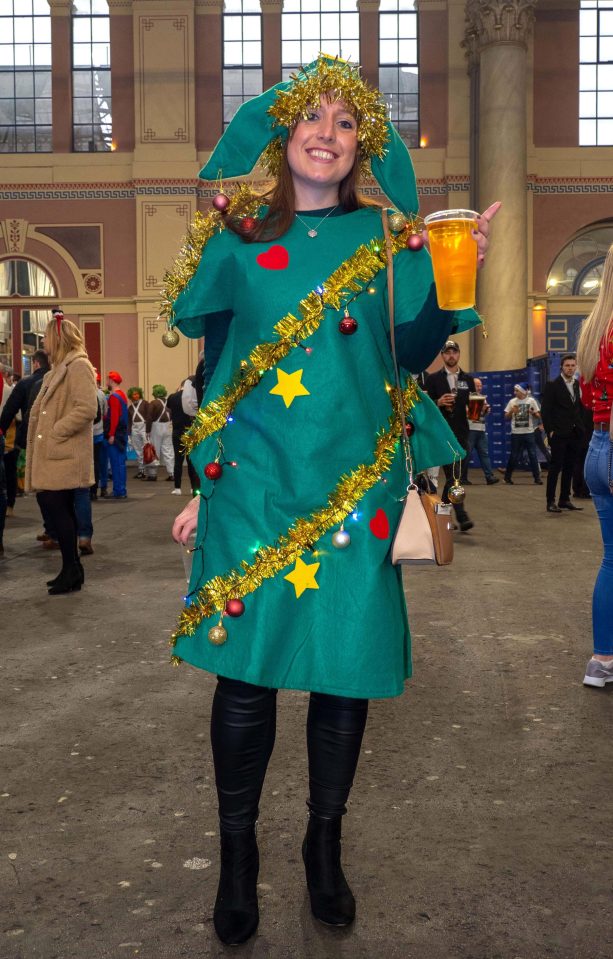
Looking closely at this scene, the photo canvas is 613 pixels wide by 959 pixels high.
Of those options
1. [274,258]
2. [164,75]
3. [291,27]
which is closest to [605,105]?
[291,27]

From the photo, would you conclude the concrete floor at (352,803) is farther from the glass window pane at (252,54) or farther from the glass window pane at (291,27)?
the glass window pane at (291,27)

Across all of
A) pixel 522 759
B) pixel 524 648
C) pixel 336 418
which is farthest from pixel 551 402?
pixel 336 418

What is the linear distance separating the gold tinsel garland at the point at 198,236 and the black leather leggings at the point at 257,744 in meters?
0.90

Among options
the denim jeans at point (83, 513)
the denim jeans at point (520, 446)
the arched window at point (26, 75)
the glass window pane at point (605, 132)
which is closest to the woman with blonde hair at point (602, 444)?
the denim jeans at point (83, 513)

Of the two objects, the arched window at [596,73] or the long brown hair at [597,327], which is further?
the arched window at [596,73]

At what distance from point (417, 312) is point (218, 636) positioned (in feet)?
2.72

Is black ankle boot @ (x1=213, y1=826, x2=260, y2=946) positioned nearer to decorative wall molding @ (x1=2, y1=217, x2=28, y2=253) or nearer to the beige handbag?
the beige handbag

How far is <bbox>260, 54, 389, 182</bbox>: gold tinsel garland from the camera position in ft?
7.75

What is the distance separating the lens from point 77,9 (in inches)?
841

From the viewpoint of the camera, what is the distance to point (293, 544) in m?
2.24

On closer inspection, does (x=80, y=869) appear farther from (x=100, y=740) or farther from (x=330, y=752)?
(x=100, y=740)

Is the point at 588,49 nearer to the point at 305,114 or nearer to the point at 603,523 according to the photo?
the point at 603,523

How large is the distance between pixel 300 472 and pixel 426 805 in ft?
4.22

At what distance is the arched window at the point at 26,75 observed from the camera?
846 inches
